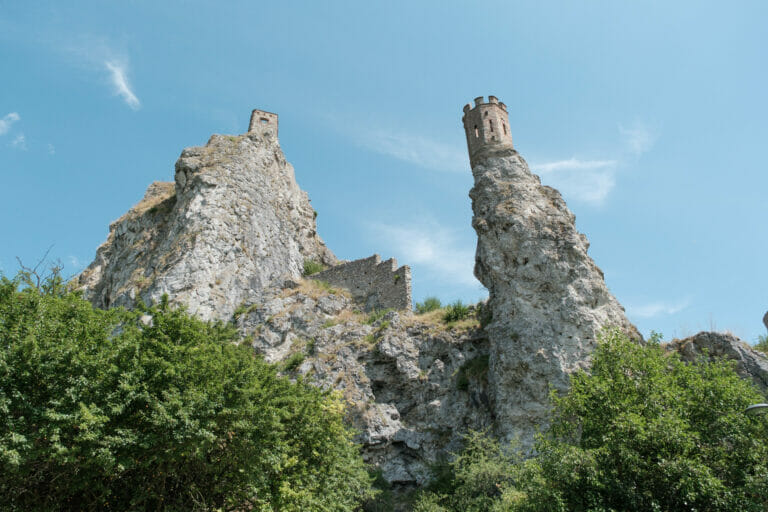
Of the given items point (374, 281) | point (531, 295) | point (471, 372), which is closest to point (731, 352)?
point (531, 295)

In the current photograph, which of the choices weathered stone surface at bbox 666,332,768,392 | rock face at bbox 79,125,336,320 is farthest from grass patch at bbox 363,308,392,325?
weathered stone surface at bbox 666,332,768,392

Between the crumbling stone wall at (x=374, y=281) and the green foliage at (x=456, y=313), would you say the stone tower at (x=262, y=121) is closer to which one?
the crumbling stone wall at (x=374, y=281)

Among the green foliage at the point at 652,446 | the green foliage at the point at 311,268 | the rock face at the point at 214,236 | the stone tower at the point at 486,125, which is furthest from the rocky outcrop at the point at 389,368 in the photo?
the stone tower at the point at 486,125

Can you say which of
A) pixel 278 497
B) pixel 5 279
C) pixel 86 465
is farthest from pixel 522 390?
pixel 5 279

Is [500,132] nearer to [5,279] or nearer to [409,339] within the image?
[409,339]

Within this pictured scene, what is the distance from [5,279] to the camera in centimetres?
1544

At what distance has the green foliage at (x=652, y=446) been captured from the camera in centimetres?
1293

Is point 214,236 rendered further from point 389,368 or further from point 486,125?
point 486,125

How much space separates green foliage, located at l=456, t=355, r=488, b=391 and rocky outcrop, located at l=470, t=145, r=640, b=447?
4.25 ft

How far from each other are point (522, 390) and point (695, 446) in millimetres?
7387

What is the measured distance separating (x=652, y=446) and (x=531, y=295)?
31.9 ft

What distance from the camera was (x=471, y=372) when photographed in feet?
78.7

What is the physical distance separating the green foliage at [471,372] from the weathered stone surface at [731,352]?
770 cm

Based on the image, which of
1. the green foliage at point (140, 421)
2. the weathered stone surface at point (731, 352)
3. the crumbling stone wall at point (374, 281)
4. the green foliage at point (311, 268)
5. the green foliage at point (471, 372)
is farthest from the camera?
the green foliage at point (311, 268)
